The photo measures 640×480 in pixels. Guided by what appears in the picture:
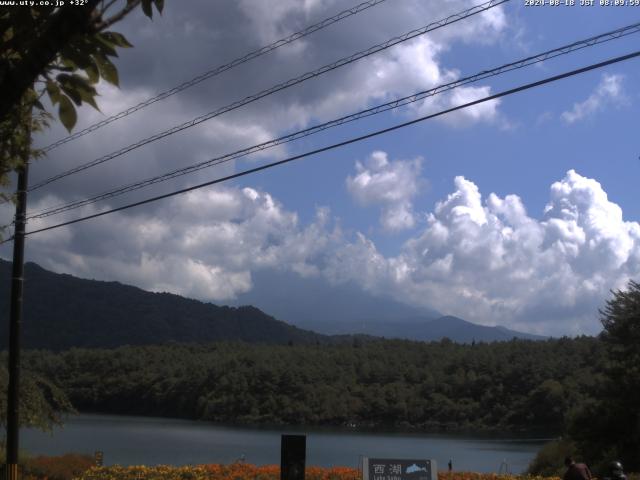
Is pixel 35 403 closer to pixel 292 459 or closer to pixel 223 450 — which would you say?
pixel 292 459

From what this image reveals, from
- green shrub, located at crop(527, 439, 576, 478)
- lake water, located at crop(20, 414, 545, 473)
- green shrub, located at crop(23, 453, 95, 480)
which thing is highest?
green shrub, located at crop(23, 453, 95, 480)

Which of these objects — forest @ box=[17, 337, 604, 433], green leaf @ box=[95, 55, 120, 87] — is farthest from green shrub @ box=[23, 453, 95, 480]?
forest @ box=[17, 337, 604, 433]

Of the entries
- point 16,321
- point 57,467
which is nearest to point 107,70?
point 16,321

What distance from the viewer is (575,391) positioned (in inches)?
2926

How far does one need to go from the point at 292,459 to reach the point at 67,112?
385 inches

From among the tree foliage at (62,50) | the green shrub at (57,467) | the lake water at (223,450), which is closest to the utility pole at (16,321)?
the green shrub at (57,467)

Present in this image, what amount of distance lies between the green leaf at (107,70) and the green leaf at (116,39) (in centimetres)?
10

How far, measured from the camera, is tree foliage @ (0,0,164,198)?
3924mm

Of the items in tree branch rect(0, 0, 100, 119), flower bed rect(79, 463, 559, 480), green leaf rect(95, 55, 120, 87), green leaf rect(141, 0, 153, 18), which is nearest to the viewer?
tree branch rect(0, 0, 100, 119)

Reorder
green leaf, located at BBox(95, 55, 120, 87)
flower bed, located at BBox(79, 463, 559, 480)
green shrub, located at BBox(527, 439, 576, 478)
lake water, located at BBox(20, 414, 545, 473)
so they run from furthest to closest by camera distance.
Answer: lake water, located at BBox(20, 414, 545, 473)
green shrub, located at BBox(527, 439, 576, 478)
flower bed, located at BBox(79, 463, 559, 480)
green leaf, located at BBox(95, 55, 120, 87)

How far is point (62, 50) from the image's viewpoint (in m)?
4.19

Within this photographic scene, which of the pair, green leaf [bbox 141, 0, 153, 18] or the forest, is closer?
green leaf [bbox 141, 0, 153, 18]

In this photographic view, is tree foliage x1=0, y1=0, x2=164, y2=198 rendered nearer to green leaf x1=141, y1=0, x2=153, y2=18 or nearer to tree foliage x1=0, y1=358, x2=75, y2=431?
green leaf x1=141, y1=0, x2=153, y2=18

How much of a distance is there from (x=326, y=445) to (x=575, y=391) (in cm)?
3117
